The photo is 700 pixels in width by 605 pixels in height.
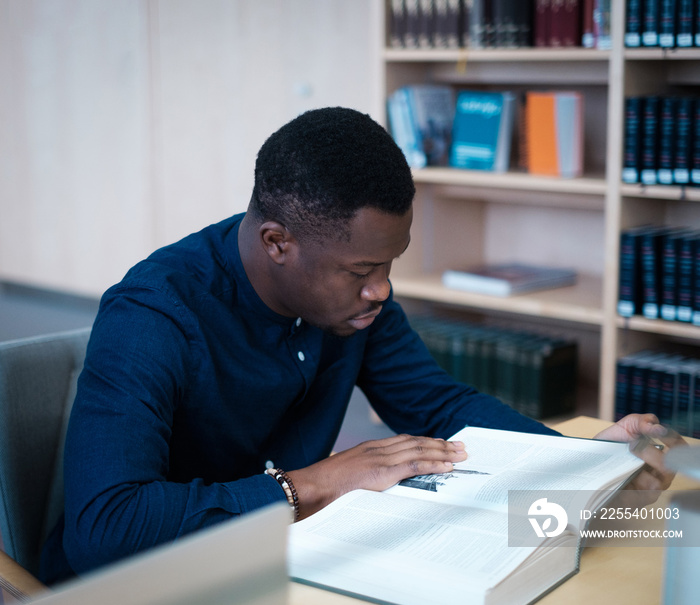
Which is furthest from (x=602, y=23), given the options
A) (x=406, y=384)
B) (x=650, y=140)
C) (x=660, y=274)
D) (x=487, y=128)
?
(x=406, y=384)

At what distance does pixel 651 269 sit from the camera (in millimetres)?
2574

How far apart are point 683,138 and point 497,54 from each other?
0.64 metres

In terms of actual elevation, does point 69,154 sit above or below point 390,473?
above

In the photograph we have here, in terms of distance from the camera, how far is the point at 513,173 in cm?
289

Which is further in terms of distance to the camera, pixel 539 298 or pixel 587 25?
pixel 539 298

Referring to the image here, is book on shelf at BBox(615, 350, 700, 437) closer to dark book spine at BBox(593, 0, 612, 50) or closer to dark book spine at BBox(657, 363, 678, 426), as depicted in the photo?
dark book spine at BBox(657, 363, 678, 426)

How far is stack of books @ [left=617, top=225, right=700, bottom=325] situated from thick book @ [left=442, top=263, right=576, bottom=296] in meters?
0.37

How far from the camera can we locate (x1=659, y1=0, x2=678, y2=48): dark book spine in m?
2.38

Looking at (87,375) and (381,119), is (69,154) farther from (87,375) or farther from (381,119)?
(87,375)

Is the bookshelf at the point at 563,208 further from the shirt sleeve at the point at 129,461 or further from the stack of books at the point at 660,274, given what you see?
the shirt sleeve at the point at 129,461

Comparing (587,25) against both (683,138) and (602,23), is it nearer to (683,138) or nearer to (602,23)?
(602,23)

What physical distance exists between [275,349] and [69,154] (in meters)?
3.77

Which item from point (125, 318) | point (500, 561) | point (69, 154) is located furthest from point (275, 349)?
point (69, 154)

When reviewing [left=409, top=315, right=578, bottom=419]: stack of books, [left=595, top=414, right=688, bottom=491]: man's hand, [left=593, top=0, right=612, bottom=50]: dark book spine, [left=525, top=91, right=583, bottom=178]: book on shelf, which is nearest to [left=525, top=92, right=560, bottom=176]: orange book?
[left=525, top=91, right=583, bottom=178]: book on shelf
